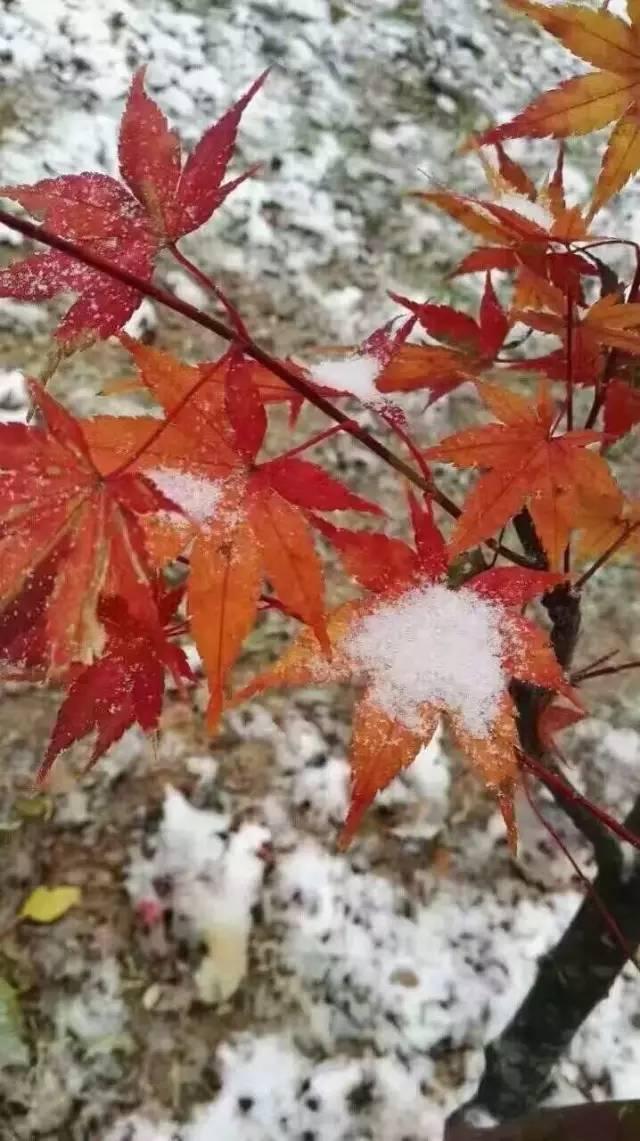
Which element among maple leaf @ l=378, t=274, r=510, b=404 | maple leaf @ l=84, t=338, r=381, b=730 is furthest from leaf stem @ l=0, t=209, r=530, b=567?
maple leaf @ l=378, t=274, r=510, b=404

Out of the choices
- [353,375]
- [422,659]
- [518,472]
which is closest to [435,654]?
[422,659]

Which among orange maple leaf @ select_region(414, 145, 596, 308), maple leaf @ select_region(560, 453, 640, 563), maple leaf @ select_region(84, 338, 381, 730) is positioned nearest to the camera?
maple leaf @ select_region(84, 338, 381, 730)

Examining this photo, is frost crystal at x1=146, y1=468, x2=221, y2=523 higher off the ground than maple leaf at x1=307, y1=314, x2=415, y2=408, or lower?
lower

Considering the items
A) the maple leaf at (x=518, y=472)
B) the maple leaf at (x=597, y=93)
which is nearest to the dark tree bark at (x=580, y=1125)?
the maple leaf at (x=518, y=472)

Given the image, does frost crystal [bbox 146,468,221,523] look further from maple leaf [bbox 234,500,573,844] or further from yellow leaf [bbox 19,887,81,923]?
yellow leaf [bbox 19,887,81,923]

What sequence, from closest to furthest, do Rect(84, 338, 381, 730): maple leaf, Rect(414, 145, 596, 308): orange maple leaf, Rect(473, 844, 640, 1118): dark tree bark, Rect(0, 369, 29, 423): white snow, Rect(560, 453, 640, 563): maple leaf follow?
1. Rect(84, 338, 381, 730): maple leaf
2. Rect(414, 145, 596, 308): orange maple leaf
3. Rect(560, 453, 640, 563): maple leaf
4. Rect(473, 844, 640, 1118): dark tree bark
5. Rect(0, 369, 29, 423): white snow

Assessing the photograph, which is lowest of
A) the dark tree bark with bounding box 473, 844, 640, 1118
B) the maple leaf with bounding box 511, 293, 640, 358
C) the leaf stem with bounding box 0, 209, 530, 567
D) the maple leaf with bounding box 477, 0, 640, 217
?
the dark tree bark with bounding box 473, 844, 640, 1118

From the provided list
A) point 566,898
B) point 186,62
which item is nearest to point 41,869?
point 566,898

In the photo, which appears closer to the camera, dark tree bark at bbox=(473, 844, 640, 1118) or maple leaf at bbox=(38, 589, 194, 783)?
maple leaf at bbox=(38, 589, 194, 783)
